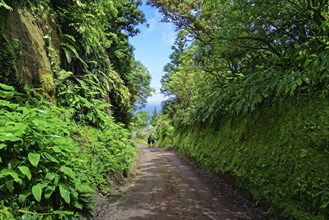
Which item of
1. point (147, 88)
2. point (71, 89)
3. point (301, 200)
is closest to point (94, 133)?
point (71, 89)

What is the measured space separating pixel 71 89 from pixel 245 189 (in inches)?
246

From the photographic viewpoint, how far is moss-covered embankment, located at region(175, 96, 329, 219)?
5398 mm

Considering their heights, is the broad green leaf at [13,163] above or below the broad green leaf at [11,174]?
above

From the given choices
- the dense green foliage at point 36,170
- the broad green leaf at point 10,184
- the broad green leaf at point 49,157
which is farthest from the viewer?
the broad green leaf at point 49,157

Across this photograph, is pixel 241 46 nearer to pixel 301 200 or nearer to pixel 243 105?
pixel 243 105

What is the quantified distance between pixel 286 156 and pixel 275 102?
5.83 feet

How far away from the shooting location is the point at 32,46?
274 inches

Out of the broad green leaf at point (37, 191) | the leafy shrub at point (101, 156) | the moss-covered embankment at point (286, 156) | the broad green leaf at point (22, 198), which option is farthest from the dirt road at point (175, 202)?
the broad green leaf at point (22, 198)

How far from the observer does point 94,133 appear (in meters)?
8.66

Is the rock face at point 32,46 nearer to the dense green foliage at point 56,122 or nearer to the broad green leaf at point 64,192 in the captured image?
the dense green foliage at point 56,122

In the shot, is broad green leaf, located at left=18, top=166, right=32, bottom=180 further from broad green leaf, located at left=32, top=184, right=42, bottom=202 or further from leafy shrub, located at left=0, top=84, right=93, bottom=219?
broad green leaf, located at left=32, top=184, right=42, bottom=202

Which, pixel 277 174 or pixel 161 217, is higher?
pixel 277 174

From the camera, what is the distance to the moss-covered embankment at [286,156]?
17.7 feet

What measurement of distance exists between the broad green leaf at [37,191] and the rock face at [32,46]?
3.29 m
